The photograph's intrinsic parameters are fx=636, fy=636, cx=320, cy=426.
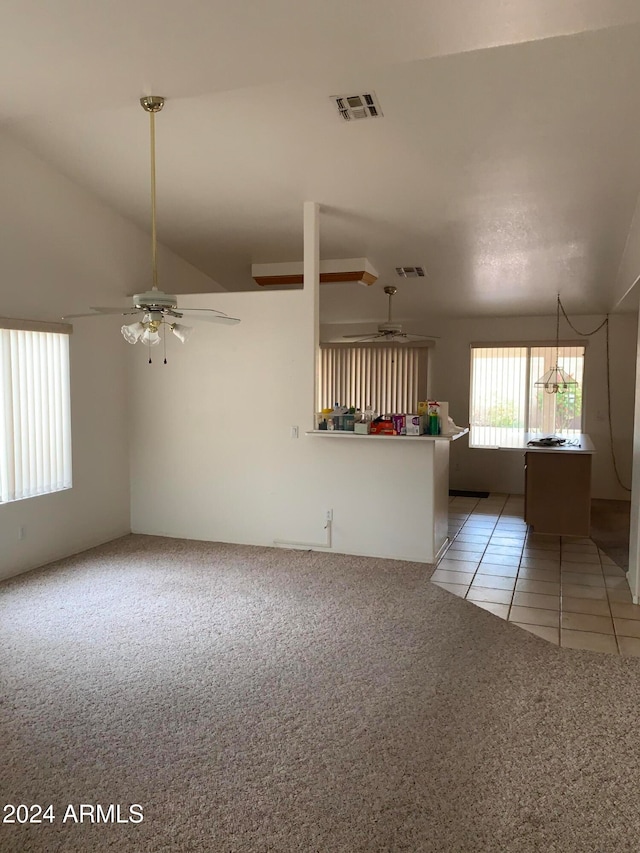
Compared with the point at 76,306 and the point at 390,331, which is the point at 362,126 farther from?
the point at 390,331

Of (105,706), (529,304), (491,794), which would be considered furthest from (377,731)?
(529,304)

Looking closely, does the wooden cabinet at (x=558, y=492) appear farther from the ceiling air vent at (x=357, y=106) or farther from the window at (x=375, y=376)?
the ceiling air vent at (x=357, y=106)

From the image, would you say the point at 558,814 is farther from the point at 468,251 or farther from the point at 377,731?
the point at 468,251

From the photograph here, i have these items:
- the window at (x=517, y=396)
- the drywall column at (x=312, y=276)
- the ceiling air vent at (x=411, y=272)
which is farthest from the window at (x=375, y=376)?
the drywall column at (x=312, y=276)

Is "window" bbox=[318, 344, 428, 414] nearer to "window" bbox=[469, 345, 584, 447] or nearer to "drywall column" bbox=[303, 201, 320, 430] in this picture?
"window" bbox=[469, 345, 584, 447]

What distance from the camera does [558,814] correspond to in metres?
2.26

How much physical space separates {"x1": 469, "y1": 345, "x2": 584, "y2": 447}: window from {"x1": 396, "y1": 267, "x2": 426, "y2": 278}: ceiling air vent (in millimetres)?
2021

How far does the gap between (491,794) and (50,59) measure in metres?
3.75

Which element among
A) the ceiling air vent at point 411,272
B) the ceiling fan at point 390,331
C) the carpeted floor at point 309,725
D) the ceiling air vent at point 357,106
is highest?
the ceiling air vent at point 357,106

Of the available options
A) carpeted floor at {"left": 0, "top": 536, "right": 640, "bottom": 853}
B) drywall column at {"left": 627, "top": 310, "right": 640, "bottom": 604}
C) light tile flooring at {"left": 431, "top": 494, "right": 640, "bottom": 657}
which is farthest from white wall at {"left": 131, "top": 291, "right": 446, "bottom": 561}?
drywall column at {"left": 627, "top": 310, "right": 640, "bottom": 604}

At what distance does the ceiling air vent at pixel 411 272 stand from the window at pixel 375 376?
1928 millimetres

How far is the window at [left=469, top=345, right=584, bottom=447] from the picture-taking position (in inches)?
333

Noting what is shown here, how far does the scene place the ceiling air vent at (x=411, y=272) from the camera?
6.94 m

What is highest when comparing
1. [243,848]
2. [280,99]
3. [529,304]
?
[280,99]
